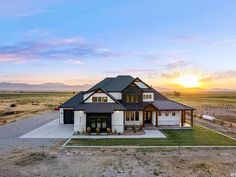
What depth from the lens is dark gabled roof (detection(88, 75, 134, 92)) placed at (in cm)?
3356

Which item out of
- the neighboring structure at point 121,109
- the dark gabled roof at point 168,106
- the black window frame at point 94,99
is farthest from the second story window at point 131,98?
the black window frame at point 94,99

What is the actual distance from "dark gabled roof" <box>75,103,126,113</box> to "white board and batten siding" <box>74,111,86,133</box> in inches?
24.7

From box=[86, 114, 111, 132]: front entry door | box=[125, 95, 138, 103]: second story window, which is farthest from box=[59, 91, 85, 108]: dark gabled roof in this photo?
box=[86, 114, 111, 132]: front entry door

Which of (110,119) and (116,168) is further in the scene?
(110,119)

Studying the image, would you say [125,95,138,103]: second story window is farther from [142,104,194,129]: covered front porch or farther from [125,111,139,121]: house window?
[142,104,194,129]: covered front porch

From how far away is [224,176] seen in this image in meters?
Result: 14.1

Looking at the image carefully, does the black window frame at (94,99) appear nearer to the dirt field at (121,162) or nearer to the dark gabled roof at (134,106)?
the dark gabled roof at (134,106)

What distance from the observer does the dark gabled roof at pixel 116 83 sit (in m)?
33.6

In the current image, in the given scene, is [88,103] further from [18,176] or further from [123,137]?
[18,176]

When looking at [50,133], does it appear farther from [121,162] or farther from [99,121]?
[121,162]

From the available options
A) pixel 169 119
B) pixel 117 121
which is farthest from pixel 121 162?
pixel 169 119

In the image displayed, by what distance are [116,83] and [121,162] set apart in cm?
1992

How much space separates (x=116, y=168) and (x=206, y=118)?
2788 centimetres

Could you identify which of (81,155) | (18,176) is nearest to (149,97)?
(81,155)
